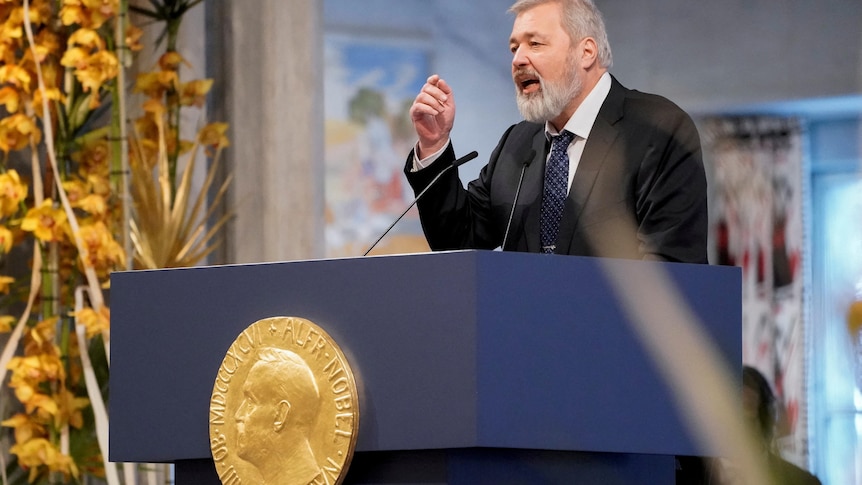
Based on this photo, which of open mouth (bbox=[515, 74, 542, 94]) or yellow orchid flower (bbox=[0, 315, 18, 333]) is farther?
yellow orchid flower (bbox=[0, 315, 18, 333])

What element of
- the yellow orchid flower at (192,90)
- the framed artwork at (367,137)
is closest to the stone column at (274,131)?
the yellow orchid flower at (192,90)

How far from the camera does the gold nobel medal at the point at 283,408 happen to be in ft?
5.23

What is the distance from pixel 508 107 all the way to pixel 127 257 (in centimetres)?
403

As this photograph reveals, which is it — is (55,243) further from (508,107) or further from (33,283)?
(508,107)

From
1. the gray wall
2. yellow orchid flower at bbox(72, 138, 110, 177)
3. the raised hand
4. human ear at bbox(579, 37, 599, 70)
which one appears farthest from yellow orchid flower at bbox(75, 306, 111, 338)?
the gray wall

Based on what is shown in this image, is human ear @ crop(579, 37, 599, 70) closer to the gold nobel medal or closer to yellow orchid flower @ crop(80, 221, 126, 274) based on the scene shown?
the gold nobel medal

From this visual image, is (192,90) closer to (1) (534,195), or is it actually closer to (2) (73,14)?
(2) (73,14)

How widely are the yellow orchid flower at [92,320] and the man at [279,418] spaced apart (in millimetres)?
1981

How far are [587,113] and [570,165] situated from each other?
0.35 feet

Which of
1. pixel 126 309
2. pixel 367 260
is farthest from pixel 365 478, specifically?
pixel 126 309

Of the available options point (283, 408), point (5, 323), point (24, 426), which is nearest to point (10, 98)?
point (5, 323)

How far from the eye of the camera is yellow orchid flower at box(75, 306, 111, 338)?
355 cm

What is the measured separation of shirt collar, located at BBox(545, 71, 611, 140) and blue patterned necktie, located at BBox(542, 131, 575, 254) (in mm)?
18

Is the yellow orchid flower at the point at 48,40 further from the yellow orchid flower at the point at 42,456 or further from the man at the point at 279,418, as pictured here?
the man at the point at 279,418
